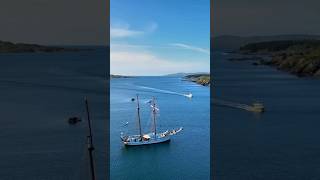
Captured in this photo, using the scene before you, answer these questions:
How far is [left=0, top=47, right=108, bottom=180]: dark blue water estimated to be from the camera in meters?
8.57

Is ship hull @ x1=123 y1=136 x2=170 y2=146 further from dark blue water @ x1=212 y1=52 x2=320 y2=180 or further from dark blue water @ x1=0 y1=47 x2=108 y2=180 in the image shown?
dark blue water @ x1=212 y1=52 x2=320 y2=180

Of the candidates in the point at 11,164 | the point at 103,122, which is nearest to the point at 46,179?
the point at 11,164

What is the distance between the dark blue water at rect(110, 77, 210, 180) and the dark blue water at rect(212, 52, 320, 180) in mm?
1423

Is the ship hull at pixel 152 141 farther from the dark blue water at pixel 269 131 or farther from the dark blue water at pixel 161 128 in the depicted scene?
the dark blue water at pixel 269 131

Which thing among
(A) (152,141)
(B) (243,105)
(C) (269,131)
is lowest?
(C) (269,131)

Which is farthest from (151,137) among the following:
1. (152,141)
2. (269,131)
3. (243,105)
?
(243,105)

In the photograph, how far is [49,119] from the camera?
13930mm

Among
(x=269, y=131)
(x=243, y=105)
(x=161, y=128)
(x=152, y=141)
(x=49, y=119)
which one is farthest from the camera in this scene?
(x=243, y=105)

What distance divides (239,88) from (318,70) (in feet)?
14.3

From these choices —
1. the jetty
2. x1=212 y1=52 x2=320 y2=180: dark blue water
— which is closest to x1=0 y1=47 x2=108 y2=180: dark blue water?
x1=212 y1=52 x2=320 y2=180: dark blue water

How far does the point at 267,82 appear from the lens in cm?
2102

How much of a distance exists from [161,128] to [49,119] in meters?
7.02

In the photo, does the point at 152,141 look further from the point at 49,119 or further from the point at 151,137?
the point at 49,119

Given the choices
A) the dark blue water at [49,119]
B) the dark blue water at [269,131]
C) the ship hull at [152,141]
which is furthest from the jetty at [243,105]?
the ship hull at [152,141]
